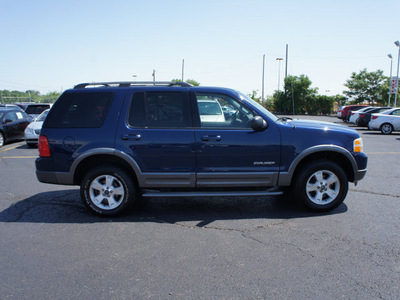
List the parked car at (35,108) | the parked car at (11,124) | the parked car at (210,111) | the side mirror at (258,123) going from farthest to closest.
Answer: the parked car at (35,108) < the parked car at (11,124) < the parked car at (210,111) < the side mirror at (258,123)

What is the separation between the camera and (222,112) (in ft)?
17.3

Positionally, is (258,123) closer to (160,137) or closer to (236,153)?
(236,153)

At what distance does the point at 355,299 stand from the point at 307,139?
258cm

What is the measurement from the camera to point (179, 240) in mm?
4262

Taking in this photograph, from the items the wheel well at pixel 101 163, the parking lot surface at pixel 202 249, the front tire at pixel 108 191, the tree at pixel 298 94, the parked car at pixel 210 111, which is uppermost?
the tree at pixel 298 94

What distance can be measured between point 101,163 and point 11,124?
1106cm

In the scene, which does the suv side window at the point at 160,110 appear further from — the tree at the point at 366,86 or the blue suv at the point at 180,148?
the tree at the point at 366,86

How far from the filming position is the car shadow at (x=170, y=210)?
5.10 metres

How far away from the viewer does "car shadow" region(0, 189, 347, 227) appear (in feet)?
16.7

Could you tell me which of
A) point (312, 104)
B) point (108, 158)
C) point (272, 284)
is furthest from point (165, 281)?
point (312, 104)

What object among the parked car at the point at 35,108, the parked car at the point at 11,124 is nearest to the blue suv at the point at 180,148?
the parked car at the point at 11,124

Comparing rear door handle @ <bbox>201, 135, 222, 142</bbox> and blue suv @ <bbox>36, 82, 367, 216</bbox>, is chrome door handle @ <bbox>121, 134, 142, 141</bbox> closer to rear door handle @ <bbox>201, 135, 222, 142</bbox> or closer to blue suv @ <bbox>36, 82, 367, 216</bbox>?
blue suv @ <bbox>36, 82, 367, 216</bbox>

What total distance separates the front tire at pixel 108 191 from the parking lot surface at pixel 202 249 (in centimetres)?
17

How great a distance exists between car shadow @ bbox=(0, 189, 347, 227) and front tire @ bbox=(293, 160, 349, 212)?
0.18m
